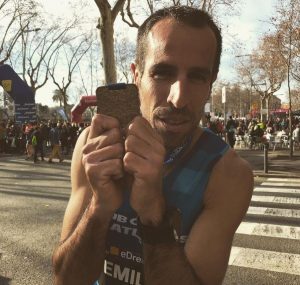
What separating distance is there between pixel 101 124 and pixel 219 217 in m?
0.62

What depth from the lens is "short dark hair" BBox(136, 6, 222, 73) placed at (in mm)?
1488

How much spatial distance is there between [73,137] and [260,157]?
1089 cm

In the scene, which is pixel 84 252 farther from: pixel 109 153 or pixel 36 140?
pixel 36 140

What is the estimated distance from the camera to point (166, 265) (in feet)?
4.06

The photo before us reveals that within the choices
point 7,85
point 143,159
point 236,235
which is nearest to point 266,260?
point 236,235

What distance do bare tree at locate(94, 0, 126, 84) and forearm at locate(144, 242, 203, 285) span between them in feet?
40.4

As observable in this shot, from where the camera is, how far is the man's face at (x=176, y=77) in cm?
140

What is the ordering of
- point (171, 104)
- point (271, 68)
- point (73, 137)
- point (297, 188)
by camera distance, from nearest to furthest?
point (171, 104)
point (297, 188)
point (73, 137)
point (271, 68)

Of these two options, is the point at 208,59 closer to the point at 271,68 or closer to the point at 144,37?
the point at 144,37

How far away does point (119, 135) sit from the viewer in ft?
3.64

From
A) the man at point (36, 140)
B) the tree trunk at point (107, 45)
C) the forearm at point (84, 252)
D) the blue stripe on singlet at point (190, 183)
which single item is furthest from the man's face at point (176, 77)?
the man at point (36, 140)

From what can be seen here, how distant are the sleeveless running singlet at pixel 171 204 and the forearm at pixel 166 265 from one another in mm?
201

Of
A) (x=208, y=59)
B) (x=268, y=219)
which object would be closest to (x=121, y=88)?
(x=208, y=59)

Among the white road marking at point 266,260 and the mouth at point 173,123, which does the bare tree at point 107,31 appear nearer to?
the white road marking at point 266,260
